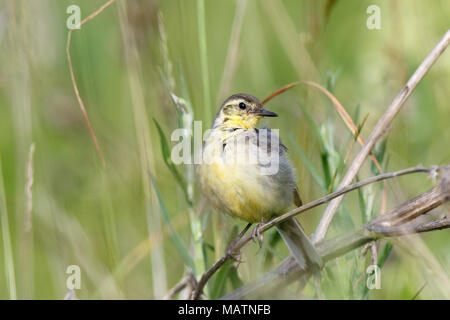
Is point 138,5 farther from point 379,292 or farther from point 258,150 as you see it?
point 379,292

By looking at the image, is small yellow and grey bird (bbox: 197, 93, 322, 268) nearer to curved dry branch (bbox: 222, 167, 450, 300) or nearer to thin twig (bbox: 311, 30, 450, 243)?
thin twig (bbox: 311, 30, 450, 243)

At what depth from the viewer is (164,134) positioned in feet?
9.22

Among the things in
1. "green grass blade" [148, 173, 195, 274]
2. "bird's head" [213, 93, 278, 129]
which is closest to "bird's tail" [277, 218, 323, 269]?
"green grass blade" [148, 173, 195, 274]

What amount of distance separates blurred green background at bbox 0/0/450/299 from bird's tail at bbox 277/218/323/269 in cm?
9

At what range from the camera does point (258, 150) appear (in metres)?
3.07

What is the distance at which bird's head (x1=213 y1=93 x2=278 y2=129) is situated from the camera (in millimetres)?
3389

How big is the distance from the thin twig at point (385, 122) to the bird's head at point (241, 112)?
94 centimetres

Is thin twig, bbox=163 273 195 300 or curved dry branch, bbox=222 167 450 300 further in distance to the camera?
thin twig, bbox=163 273 195 300

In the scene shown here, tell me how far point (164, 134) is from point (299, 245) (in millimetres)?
814

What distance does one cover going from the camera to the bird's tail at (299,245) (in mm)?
2504

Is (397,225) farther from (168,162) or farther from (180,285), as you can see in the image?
(180,285)

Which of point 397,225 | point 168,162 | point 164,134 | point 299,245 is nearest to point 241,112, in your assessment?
point 164,134
